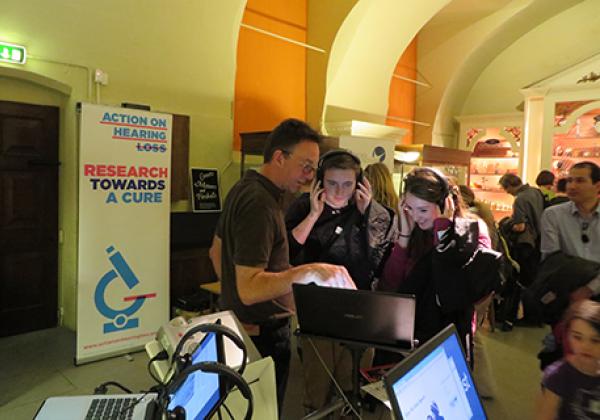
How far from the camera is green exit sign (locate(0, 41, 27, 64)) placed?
341cm

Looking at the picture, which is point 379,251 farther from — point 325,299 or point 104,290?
point 104,290

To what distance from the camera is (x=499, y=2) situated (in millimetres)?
6875

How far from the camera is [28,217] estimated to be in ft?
13.2

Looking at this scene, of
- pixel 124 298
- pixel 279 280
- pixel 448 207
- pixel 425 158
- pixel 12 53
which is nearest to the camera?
pixel 279 280

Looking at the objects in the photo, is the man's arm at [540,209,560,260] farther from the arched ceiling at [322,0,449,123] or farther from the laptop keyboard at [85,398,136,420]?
the arched ceiling at [322,0,449,123]

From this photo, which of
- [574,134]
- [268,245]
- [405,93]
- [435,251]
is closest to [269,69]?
[405,93]

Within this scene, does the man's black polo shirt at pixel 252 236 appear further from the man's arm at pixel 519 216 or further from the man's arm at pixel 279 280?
the man's arm at pixel 519 216

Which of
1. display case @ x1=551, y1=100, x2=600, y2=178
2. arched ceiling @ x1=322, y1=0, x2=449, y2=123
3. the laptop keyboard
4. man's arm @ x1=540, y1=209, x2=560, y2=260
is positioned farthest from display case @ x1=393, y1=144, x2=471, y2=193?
the laptop keyboard

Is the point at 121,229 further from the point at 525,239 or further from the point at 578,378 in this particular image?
the point at 525,239

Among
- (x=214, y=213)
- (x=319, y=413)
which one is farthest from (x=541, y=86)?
(x=319, y=413)

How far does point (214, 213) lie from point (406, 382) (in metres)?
4.20

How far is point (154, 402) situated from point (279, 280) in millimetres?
489

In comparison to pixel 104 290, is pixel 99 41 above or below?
above

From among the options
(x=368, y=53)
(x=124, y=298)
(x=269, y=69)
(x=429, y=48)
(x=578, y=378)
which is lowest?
(x=124, y=298)
